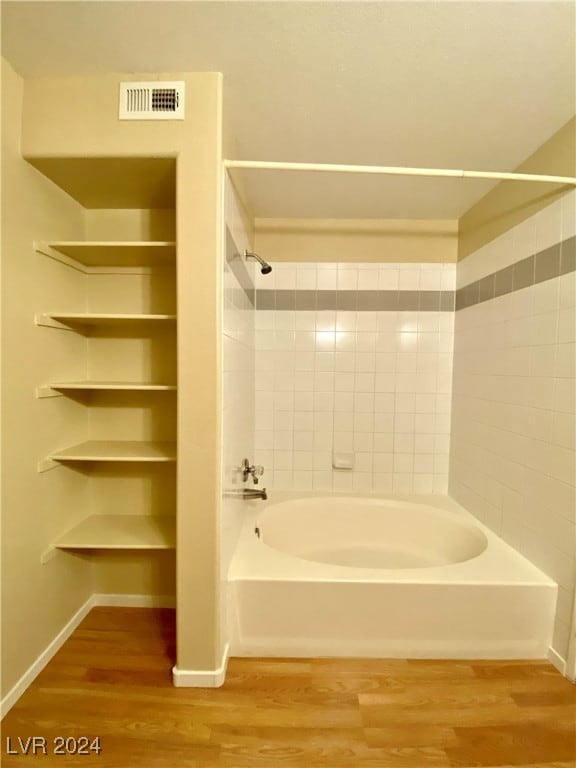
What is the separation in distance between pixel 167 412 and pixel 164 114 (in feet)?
3.98

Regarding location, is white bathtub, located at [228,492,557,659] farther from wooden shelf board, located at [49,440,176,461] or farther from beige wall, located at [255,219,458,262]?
beige wall, located at [255,219,458,262]

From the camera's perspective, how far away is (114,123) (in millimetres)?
1225

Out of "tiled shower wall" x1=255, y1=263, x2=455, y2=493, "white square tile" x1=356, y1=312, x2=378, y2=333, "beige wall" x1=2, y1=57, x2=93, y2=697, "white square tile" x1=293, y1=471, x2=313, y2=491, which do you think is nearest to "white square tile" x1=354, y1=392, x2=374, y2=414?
"tiled shower wall" x1=255, y1=263, x2=455, y2=493

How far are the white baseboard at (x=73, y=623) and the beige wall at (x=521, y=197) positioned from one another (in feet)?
8.55

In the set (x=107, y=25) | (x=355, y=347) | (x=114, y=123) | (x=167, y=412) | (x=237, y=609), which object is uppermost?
(x=107, y=25)

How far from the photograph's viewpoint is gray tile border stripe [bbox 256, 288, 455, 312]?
2361mm

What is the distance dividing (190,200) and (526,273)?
1.54 meters

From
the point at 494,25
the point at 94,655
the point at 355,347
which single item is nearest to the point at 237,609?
the point at 94,655

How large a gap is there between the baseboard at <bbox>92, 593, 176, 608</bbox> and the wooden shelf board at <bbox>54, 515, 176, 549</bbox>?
1.42 ft

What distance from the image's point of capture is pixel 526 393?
1.62m

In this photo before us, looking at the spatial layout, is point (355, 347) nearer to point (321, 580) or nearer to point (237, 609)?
point (321, 580)

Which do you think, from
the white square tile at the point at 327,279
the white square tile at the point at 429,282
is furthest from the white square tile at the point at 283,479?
the white square tile at the point at 429,282

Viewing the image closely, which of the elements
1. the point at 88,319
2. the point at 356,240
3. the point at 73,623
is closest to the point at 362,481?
the point at 356,240

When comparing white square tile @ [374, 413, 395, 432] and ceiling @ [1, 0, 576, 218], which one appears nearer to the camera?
ceiling @ [1, 0, 576, 218]
